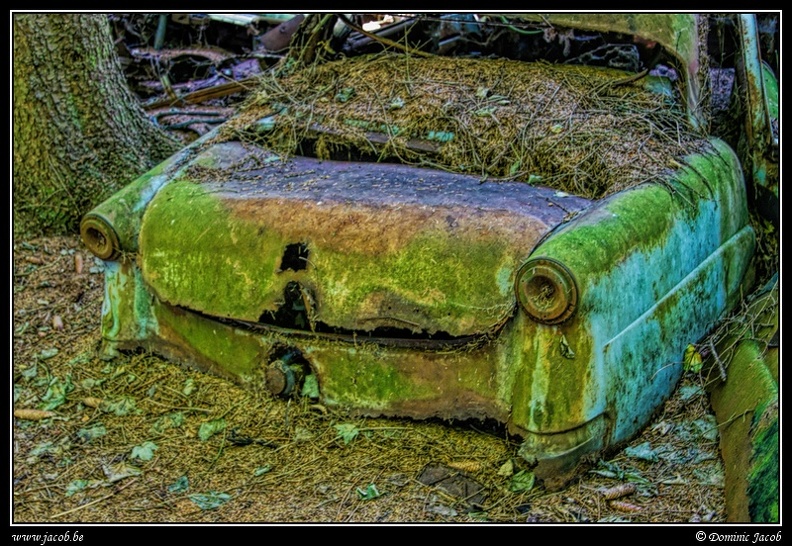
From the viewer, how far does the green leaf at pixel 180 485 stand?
12.4 feet

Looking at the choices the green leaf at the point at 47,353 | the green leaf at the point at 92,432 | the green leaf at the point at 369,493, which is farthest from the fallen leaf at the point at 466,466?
the green leaf at the point at 47,353

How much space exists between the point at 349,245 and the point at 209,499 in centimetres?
109

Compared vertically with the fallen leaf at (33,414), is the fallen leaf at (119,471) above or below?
above

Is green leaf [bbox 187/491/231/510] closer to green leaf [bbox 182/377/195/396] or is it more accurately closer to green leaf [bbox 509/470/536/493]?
green leaf [bbox 182/377/195/396]

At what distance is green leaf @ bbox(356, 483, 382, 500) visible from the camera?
3605 millimetres

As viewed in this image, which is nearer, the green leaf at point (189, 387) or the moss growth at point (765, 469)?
the moss growth at point (765, 469)

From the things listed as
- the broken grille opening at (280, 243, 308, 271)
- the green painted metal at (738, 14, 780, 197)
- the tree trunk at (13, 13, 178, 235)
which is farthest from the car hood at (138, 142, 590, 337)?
the tree trunk at (13, 13, 178, 235)

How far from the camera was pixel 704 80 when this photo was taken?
4840 millimetres

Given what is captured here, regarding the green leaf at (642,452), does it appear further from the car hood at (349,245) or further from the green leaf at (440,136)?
the green leaf at (440,136)

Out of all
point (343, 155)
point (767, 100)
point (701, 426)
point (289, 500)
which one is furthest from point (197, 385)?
point (767, 100)

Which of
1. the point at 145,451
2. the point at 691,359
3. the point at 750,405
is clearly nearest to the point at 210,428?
the point at 145,451

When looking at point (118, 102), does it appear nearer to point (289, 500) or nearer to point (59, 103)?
point (59, 103)

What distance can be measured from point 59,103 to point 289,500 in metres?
3.40

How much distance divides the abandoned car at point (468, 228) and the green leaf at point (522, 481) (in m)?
0.06
